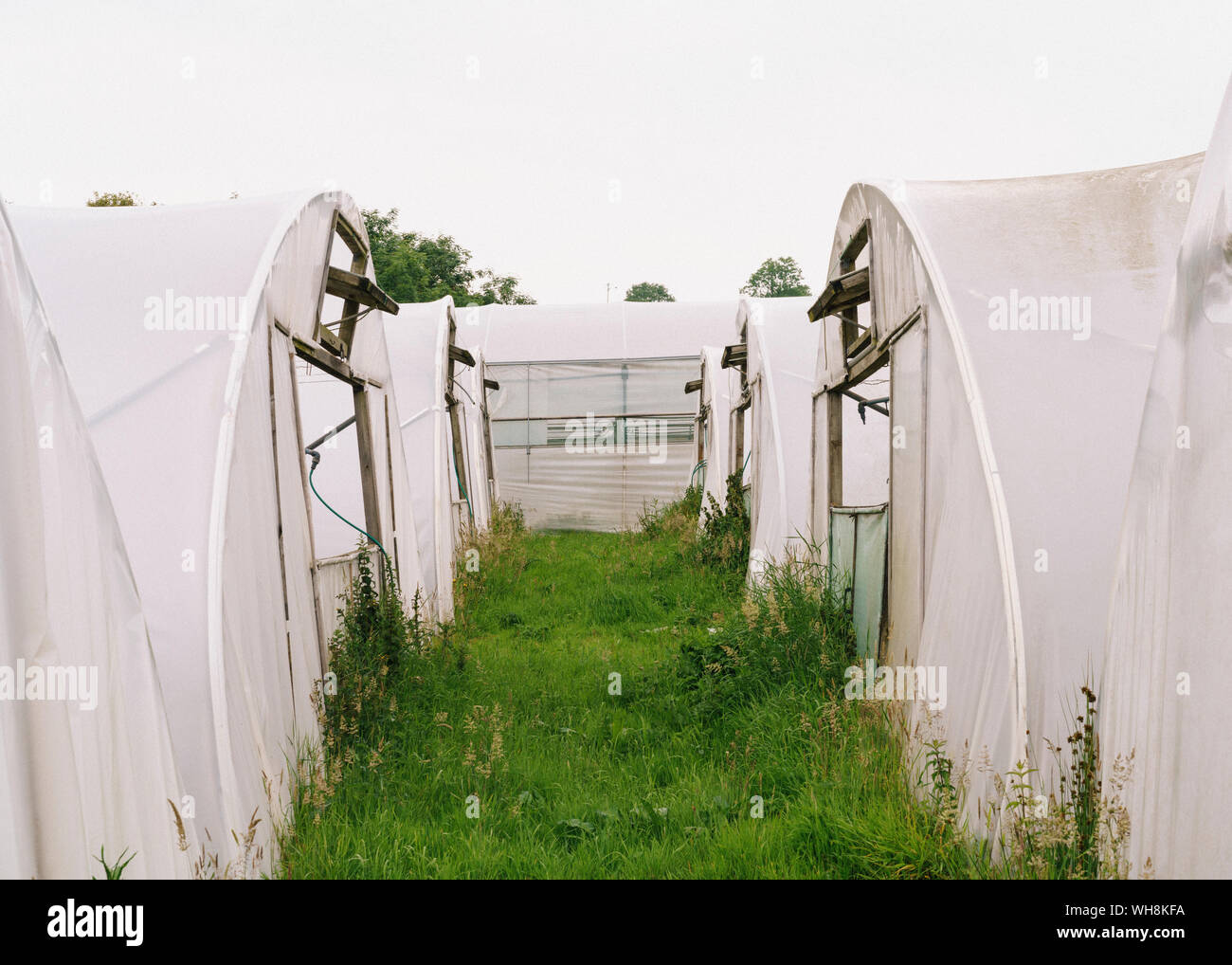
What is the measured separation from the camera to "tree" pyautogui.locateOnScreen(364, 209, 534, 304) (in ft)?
107

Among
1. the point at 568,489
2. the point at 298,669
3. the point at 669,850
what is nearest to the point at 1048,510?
the point at 669,850

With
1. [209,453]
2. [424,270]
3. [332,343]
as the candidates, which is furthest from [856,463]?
[424,270]

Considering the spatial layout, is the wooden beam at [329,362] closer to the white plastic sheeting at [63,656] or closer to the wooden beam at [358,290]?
the wooden beam at [358,290]

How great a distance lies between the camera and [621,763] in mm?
4973

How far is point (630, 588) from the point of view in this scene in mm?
9742

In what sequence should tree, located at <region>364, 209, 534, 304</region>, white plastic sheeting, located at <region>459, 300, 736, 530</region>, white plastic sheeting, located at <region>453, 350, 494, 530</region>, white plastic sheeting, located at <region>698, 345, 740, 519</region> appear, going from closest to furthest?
white plastic sheeting, located at <region>453, 350, 494, 530</region> → white plastic sheeting, located at <region>698, 345, 740, 519</region> → white plastic sheeting, located at <region>459, 300, 736, 530</region> → tree, located at <region>364, 209, 534, 304</region>

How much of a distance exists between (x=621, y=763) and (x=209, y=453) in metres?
2.71

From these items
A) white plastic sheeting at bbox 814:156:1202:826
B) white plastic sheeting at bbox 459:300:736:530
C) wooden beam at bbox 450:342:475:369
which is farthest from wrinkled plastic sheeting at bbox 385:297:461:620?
white plastic sheeting at bbox 459:300:736:530

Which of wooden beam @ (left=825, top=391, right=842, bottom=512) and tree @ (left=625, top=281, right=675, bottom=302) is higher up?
tree @ (left=625, top=281, right=675, bottom=302)

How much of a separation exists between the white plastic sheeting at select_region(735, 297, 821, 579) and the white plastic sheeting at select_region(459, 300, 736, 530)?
802 cm

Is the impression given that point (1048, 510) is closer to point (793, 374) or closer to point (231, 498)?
point (231, 498)

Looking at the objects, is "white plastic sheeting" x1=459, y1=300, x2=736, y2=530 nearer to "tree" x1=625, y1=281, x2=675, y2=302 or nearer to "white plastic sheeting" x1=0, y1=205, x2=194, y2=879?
"white plastic sheeting" x1=0, y1=205, x2=194, y2=879

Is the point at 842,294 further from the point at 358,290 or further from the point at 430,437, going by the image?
the point at 430,437

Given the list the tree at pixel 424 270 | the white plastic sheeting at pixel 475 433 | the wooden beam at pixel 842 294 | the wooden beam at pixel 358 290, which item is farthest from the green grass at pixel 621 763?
the tree at pixel 424 270
